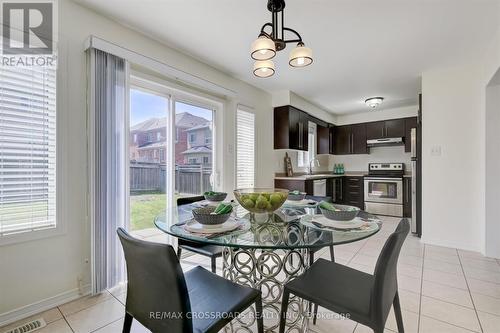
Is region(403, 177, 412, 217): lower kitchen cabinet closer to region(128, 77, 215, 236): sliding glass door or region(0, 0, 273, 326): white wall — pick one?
region(128, 77, 215, 236): sliding glass door

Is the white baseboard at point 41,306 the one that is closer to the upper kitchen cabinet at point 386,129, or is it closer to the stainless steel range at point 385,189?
the stainless steel range at point 385,189

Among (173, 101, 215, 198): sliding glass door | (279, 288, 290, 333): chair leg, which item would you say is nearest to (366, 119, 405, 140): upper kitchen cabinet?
(173, 101, 215, 198): sliding glass door

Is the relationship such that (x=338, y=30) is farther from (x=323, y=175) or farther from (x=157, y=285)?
(x=323, y=175)

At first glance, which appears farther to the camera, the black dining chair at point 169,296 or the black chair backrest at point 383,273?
the black chair backrest at point 383,273

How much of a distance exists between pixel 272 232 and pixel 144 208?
1.78m

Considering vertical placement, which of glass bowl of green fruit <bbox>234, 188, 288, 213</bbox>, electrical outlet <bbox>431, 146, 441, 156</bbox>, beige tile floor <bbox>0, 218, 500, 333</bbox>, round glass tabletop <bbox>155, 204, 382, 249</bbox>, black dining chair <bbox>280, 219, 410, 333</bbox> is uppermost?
electrical outlet <bbox>431, 146, 441, 156</bbox>

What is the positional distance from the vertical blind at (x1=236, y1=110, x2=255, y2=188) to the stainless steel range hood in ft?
10.3

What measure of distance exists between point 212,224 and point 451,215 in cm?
350

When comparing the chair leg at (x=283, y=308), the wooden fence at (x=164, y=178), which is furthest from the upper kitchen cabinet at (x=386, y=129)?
the chair leg at (x=283, y=308)

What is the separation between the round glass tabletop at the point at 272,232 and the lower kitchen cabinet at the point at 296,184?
7.88ft

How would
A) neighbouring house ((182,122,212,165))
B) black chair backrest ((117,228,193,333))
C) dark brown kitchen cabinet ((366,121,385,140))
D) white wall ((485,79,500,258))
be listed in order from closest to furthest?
black chair backrest ((117,228,193,333)) < white wall ((485,79,500,258)) < neighbouring house ((182,122,212,165)) < dark brown kitchen cabinet ((366,121,385,140))

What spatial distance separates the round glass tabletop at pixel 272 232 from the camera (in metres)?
1.10

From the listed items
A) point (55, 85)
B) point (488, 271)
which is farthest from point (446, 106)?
point (55, 85)

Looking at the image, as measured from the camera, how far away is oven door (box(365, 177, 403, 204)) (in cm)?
482
